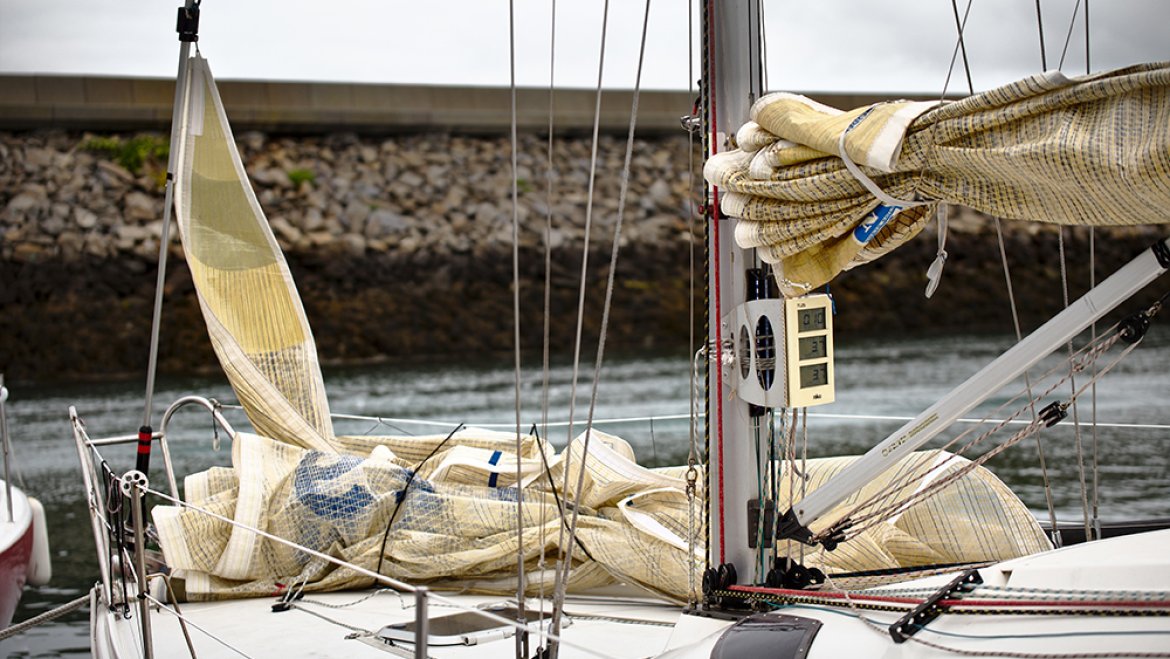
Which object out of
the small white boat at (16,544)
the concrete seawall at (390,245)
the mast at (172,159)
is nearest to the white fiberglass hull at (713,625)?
the mast at (172,159)

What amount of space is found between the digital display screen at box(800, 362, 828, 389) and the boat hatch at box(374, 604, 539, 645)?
0.82m

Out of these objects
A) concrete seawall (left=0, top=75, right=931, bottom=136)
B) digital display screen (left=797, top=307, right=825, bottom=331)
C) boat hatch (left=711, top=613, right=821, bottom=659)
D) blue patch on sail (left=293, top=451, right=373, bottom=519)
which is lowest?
boat hatch (left=711, top=613, right=821, bottom=659)

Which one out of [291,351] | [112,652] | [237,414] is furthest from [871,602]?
[237,414]

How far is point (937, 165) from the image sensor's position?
7.23ft

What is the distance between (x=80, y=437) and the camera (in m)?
3.87

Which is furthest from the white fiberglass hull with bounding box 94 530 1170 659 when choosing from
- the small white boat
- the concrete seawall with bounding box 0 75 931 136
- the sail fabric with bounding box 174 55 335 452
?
the concrete seawall with bounding box 0 75 931 136

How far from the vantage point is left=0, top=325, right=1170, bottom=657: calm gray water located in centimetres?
730

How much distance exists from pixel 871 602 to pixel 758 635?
22 centimetres

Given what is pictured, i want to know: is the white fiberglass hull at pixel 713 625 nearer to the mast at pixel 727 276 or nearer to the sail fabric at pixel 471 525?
the sail fabric at pixel 471 525

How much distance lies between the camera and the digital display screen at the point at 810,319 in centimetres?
257

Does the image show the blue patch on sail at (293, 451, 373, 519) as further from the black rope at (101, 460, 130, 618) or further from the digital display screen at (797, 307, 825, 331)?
the digital display screen at (797, 307, 825, 331)

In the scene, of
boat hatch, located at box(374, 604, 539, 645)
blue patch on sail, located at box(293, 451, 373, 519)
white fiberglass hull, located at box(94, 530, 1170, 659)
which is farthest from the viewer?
blue patch on sail, located at box(293, 451, 373, 519)

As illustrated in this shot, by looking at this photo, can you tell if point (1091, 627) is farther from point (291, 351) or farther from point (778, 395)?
point (291, 351)

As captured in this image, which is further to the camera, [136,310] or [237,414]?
[136,310]
